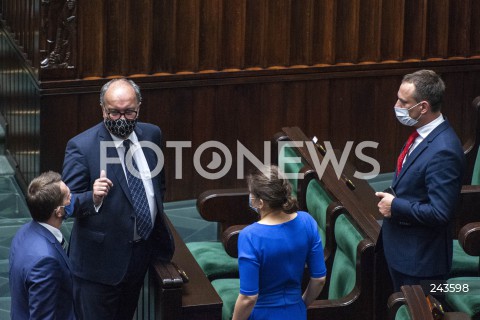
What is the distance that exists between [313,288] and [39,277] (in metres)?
0.98

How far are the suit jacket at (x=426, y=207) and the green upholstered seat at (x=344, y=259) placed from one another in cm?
13

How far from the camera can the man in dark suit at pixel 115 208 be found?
4.33m

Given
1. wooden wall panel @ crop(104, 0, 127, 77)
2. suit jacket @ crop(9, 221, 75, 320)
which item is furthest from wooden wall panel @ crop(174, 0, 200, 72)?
suit jacket @ crop(9, 221, 75, 320)

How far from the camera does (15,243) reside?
3881 mm

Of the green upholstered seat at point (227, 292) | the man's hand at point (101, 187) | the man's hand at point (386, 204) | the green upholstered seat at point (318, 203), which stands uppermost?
the man's hand at point (101, 187)

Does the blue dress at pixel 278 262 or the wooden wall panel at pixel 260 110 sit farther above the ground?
the wooden wall panel at pixel 260 110

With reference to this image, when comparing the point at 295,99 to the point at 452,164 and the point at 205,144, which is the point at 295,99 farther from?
the point at 452,164

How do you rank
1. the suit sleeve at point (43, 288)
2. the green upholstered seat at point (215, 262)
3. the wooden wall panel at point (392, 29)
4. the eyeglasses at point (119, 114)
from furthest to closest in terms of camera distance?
the wooden wall panel at point (392, 29)
the green upholstered seat at point (215, 262)
the eyeglasses at point (119, 114)
the suit sleeve at point (43, 288)

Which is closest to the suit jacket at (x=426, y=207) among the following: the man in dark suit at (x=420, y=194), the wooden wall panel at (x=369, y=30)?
the man in dark suit at (x=420, y=194)

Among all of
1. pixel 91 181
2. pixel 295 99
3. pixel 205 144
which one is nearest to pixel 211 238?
pixel 205 144

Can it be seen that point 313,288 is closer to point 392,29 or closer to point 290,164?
point 290,164

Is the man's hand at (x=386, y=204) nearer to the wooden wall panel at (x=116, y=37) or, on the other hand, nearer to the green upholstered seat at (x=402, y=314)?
the green upholstered seat at (x=402, y=314)

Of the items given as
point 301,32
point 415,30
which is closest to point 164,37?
point 301,32

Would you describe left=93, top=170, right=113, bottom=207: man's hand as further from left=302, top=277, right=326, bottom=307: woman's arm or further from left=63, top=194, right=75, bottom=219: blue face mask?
left=302, top=277, right=326, bottom=307: woman's arm
